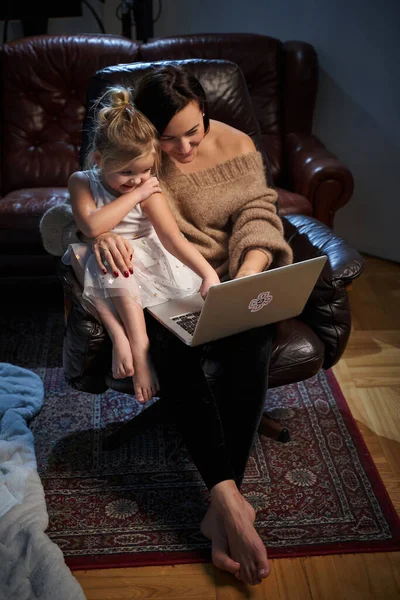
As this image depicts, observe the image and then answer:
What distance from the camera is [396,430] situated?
218 cm

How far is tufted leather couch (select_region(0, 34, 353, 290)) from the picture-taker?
311 centimetres

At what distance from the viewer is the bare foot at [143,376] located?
5.83ft

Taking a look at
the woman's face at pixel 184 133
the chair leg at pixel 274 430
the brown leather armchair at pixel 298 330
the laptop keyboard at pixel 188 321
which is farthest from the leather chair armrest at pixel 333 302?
the woman's face at pixel 184 133

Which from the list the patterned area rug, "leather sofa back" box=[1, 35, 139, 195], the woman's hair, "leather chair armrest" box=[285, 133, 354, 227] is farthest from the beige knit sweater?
"leather sofa back" box=[1, 35, 139, 195]

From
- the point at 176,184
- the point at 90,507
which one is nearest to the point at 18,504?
the point at 90,507

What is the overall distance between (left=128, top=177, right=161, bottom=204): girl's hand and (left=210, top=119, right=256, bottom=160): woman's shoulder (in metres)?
0.32

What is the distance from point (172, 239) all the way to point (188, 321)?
Answer: 9.4 inches

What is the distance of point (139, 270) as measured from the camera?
189cm

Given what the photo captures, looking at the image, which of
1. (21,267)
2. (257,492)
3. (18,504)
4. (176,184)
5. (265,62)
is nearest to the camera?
(18,504)

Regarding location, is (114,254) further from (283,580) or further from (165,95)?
(283,580)

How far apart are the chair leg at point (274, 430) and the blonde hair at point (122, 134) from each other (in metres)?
0.89

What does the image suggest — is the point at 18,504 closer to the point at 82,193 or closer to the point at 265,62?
the point at 82,193

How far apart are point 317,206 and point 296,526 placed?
1.46m

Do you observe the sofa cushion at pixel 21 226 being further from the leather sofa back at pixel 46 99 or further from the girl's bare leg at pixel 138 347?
the girl's bare leg at pixel 138 347
